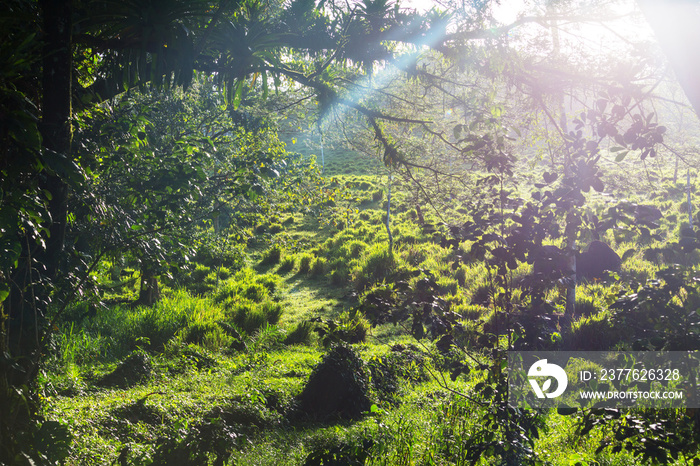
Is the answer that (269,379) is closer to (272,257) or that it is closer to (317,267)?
(317,267)

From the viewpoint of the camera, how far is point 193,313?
8445 mm

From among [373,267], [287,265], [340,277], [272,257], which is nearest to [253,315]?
[340,277]

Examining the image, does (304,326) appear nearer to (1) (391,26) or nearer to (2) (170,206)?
(2) (170,206)

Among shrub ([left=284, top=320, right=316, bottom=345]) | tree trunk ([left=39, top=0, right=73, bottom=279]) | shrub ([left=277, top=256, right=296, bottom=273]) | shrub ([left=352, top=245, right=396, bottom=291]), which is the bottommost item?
shrub ([left=284, top=320, right=316, bottom=345])

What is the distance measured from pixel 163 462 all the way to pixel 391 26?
4587mm

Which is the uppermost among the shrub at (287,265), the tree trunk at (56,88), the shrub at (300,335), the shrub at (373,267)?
the tree trunk at (56,88)

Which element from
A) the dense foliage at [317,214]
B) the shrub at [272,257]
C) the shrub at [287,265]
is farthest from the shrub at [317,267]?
the dense foliage at [317,214]

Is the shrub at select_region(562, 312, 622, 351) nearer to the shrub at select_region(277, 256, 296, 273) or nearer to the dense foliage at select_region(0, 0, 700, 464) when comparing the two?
the dense foliage at select_region(0, 0, 700, 464)

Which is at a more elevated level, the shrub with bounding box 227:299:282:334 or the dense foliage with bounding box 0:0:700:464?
the dense foliage with bounding box 0:0:700:464

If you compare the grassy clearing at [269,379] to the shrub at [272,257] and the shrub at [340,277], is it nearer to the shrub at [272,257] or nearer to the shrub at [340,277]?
the shrub at [340,277]

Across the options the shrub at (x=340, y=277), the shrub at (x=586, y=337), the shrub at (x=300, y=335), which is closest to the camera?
the shrub at (x=586, y=337)

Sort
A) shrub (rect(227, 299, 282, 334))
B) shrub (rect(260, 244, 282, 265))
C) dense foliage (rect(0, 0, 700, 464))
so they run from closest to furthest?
1. dense foliage (rect(0, 0, 700, 464))
2. shrub (rect(227, 299, 282, 334))
3. shrub (rect(260, 244, 282, 265))

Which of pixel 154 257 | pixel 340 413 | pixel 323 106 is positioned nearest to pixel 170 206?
pixel 154 257

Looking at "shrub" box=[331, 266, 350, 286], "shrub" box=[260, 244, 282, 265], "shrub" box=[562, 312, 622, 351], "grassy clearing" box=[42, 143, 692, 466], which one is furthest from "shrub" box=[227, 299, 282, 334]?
"shrub" box=[562, 312, 622, 351]
